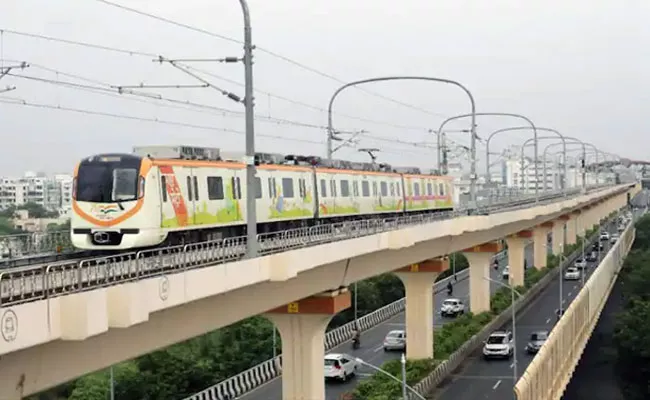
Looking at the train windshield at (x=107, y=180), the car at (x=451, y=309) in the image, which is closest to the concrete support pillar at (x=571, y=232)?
the car at (x=451, y=309)

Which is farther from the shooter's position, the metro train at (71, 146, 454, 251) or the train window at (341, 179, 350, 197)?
the train window at (341, 179, 350, 197)

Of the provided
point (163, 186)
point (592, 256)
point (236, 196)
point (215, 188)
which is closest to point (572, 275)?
point (592, 256)

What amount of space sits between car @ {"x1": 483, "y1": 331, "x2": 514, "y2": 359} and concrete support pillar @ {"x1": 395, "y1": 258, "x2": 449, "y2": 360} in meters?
3.32

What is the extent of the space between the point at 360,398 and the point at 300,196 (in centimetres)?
933

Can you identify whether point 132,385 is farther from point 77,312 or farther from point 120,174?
point 77,312

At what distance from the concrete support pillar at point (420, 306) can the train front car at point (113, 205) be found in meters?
26.0

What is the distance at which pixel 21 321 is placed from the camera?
40.3 feet

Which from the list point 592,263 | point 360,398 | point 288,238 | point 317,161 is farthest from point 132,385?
point 592,263

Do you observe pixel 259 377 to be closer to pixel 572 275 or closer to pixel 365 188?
pixel 365 188

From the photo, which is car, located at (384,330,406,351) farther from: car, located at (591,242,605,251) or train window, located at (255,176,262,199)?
car, located at (591,242,605,251)

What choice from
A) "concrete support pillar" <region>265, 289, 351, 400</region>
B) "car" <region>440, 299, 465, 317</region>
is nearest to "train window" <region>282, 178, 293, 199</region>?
"concrete support pillar" <region>265, 289, 351, 400</region>

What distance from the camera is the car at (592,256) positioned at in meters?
100

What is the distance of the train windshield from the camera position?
65.6 ft

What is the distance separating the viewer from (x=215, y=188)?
80.7 feet
